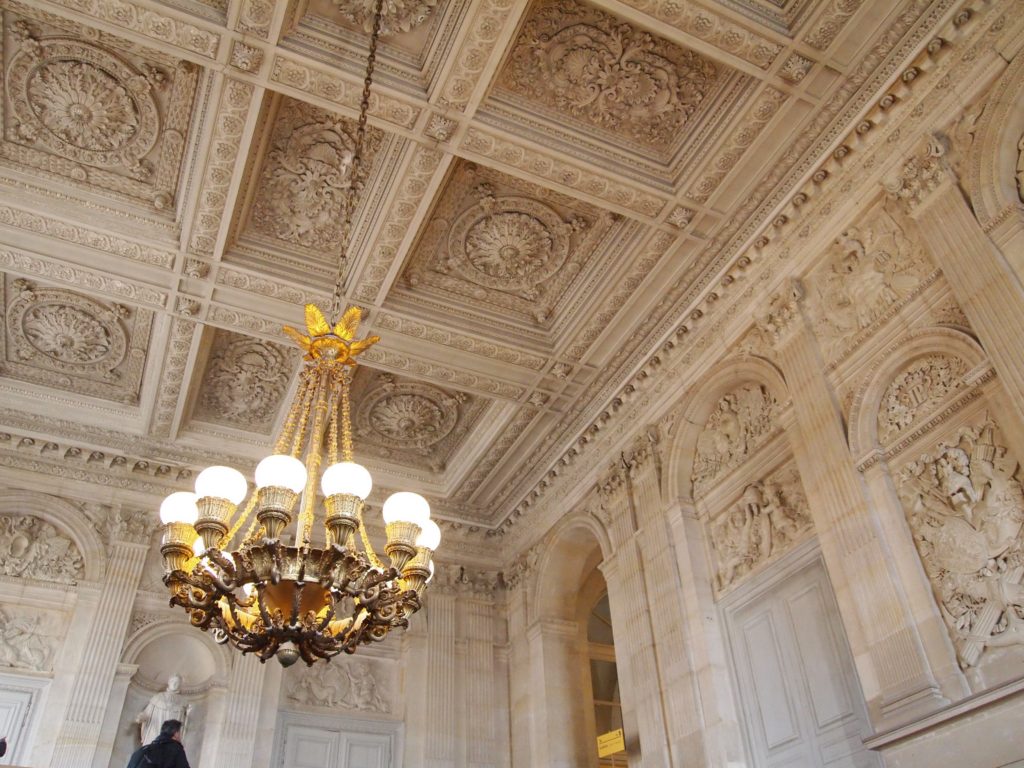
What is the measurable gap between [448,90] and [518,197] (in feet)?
4.50

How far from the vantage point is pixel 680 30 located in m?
6.20

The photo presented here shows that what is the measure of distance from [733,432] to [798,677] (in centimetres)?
220

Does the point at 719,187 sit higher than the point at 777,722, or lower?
higher

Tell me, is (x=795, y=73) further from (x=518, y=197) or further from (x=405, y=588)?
(x=405, y=588)

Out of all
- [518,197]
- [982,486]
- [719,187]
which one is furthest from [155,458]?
[982,486]

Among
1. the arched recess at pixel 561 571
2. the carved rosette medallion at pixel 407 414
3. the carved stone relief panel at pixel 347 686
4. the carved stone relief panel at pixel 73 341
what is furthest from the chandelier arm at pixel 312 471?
the carved stone relief panel at pixel 347 686

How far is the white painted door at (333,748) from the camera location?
30.9ft

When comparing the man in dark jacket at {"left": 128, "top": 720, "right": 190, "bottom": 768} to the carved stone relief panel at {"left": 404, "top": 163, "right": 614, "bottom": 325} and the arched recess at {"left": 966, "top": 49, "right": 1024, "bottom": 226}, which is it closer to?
the carved stone relief panel at {"left": 404, "top": 163, "right": 614, "bottom": 325}

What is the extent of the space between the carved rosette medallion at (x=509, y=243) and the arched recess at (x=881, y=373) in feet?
10.1

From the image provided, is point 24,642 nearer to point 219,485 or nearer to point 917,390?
point 219,485

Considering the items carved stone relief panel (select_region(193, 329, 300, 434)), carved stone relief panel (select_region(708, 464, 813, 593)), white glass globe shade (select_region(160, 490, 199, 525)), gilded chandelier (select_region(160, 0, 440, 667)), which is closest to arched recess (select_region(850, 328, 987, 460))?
carved stone relief panel (select_region(708, 464, 813, 593))

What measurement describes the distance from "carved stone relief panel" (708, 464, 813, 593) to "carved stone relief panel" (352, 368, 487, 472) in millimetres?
3406

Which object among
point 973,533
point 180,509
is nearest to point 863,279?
point 973,533

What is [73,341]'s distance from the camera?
8.96m
